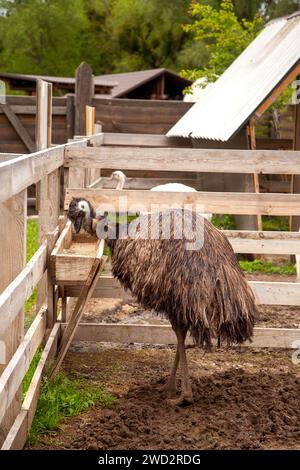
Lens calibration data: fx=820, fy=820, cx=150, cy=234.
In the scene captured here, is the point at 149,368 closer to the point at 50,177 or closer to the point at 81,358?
the point at 81,358

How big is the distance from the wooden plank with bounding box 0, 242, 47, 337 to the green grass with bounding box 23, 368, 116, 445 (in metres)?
0.78

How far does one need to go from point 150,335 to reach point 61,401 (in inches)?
51.1

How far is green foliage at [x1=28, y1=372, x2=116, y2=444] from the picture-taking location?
4859 mm

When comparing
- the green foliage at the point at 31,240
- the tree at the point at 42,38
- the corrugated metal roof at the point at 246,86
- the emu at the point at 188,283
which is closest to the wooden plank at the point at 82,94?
the corrugated metal roof at the point at 246,86

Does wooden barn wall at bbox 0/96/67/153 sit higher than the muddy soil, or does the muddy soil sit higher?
wooden barn wall at bbox 0/96/67/153

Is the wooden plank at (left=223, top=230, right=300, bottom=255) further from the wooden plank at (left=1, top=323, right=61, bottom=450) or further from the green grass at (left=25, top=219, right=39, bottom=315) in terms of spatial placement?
the green grass at (left=25, top=219, right=39, bottom=315)

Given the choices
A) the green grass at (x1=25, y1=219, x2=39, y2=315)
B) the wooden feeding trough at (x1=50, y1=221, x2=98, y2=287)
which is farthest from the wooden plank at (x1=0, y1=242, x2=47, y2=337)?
the green grass at (x1=25, y1=219, x2=39, y2=315)

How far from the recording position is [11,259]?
165 inches

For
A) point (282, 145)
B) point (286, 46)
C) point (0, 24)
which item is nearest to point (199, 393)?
point (286, 46)

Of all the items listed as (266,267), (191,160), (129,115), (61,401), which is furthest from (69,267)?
(129,115)

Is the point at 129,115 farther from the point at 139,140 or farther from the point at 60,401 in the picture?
the point at 60,401

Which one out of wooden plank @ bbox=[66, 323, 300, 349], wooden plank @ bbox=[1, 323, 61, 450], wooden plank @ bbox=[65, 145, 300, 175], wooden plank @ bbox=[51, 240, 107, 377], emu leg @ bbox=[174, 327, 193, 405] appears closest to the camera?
wooden plank @ bbox=[1, 323, 61, 450]

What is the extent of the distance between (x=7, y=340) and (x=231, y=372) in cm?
235

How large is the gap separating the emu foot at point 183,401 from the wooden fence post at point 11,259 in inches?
47.2
